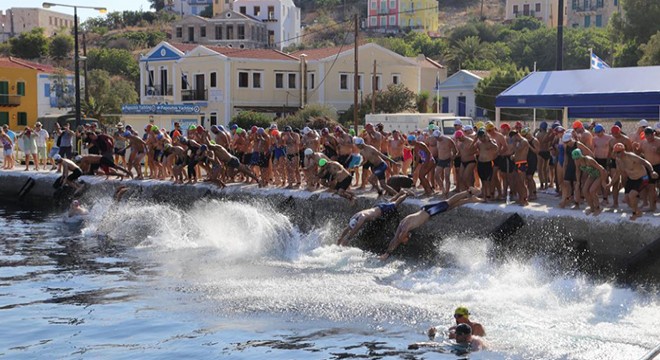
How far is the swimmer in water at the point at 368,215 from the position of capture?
17.3 metres

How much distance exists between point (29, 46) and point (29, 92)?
36755 mm

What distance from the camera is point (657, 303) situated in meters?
13.0

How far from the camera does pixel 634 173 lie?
14414 mm

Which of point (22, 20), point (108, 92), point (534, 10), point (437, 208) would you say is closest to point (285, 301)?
point (437, 208)

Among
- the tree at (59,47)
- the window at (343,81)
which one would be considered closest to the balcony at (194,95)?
the window at (343,81)

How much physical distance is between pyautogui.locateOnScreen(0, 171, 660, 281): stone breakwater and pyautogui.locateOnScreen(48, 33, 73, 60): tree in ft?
273

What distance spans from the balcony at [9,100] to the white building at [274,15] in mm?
45889

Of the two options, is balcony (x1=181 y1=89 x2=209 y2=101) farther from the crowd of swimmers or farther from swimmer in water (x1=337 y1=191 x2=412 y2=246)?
swimmer in water (x1=337 y1=191 x2=412 y2=246)

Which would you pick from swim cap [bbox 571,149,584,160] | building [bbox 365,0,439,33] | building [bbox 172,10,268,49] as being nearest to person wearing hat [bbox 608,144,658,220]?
swim cap [bbox 571,149,584,160]

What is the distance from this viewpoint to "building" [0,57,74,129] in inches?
2549

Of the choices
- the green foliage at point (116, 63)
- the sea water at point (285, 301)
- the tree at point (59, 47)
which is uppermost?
the tree at point (59, 47)

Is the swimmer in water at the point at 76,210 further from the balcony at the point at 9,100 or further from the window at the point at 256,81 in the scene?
the balcony at the point at 9,100

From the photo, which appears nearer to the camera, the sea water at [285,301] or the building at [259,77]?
the sea water at [285,301]

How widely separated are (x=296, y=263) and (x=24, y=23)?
133m
